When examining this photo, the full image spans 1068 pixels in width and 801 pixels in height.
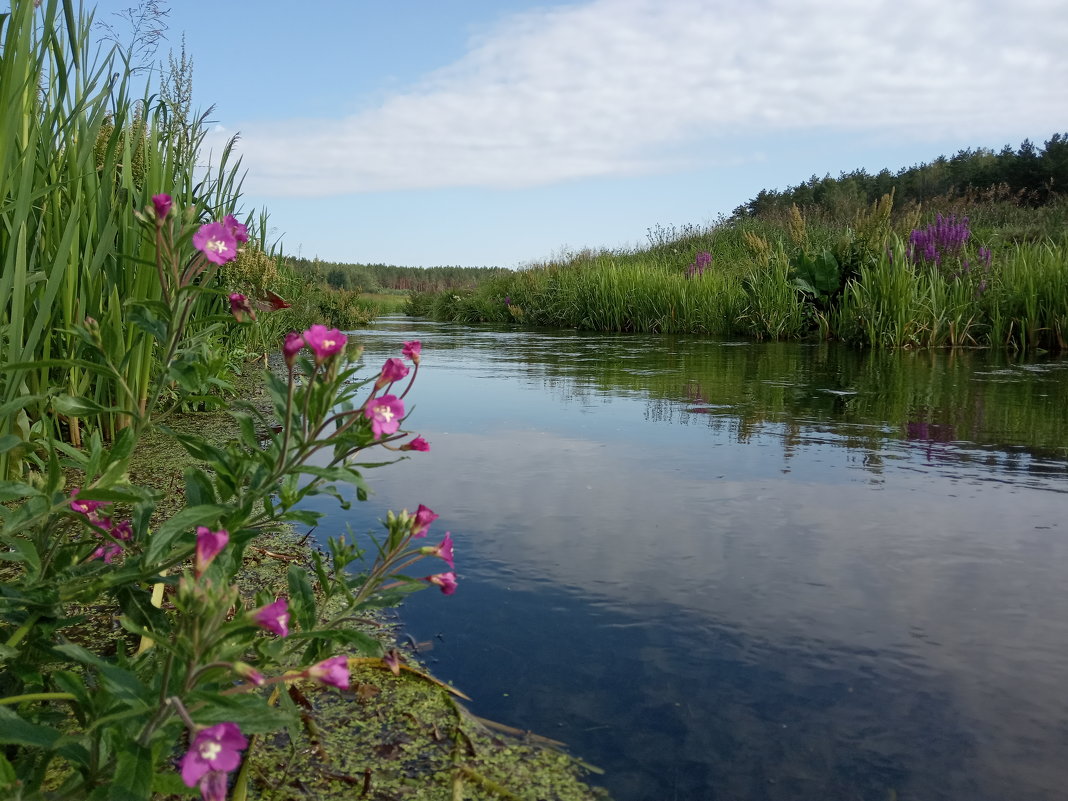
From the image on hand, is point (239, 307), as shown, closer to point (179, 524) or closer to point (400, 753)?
point (179, 524)

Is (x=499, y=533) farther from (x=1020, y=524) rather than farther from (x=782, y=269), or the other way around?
(x=782, y=269)

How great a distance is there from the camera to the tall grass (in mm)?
1416

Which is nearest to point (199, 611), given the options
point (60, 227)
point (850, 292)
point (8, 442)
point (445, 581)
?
point (445, 581)

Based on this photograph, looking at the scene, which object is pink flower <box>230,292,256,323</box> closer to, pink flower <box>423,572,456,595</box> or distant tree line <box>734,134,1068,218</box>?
pink flower <box>423,572,456,595</box>

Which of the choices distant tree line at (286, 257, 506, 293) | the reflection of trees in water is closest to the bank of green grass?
the reflection of trees in water

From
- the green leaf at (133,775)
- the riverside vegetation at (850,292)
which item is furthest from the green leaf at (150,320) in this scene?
the riverside vegetation at (850,292)

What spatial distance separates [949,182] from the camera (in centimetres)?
3031

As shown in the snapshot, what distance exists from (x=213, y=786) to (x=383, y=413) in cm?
45

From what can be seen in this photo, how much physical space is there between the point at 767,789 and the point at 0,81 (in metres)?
1.62

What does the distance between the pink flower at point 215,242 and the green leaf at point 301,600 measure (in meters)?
0.41

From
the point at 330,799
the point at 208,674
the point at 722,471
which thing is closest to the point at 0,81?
the point at 208,674

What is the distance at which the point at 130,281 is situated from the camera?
101 inches

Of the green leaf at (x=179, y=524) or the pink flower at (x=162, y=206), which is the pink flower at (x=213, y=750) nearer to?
the green leaf at (x=179, y=524)

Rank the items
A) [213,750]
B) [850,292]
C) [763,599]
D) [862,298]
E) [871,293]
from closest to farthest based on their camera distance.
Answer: [213,750] → [763,599] → [871,293] → [862,298] → [850,292]
